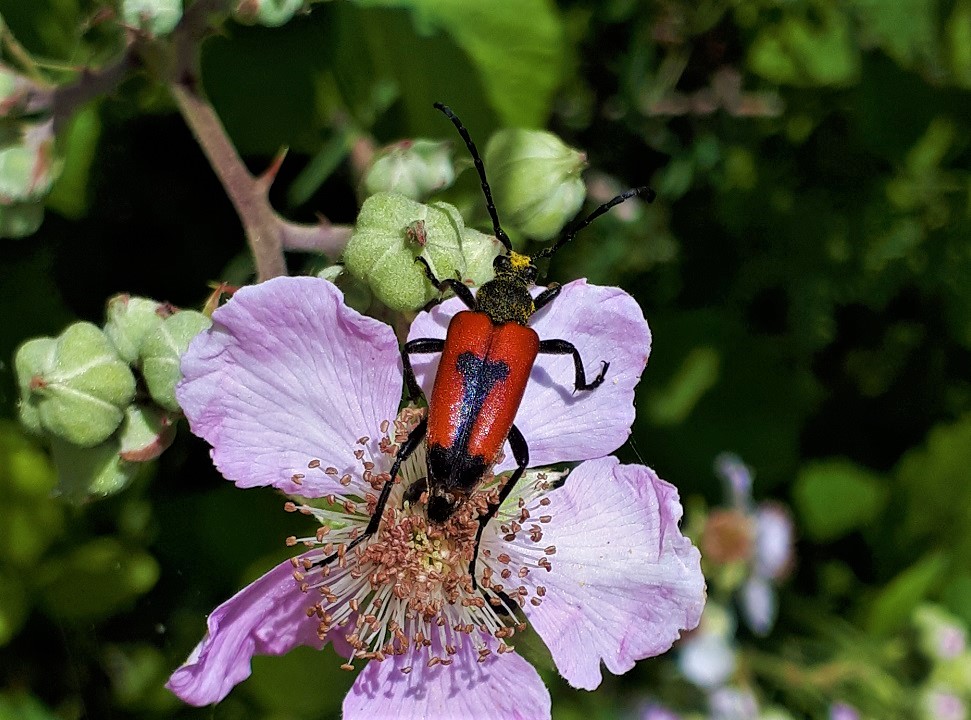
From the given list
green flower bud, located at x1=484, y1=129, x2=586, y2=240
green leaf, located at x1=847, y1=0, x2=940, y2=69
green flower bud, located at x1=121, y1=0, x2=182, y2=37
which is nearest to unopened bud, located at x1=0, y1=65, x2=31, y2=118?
green flower bud, located at x1=121, y1=0, x2=182, y2=37

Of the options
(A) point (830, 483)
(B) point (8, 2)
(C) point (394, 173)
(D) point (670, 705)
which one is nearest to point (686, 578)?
(C) point (394, 173)

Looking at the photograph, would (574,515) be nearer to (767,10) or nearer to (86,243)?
(86,243)

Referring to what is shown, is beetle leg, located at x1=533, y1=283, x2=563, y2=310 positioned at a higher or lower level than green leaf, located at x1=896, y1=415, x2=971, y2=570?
higher

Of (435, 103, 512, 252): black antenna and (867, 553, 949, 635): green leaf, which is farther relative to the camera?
(867, 553, 949, 635): green leaf

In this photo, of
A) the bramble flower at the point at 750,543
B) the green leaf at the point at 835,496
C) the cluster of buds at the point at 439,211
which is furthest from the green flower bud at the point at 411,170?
the green leaf at the point at 835,496

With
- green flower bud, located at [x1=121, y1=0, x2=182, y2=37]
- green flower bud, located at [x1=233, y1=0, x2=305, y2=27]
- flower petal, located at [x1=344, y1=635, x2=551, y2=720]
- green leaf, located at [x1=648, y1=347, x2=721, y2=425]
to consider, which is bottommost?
green leaf, located at [x1=648, y1=347, x2=721, y2=425]

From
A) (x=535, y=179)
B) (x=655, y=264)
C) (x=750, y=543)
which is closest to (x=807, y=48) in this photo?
(x=655, y=264)

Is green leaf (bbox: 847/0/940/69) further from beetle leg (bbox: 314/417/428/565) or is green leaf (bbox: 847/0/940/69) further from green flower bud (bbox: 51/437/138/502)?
green flower bud (bbox: 51/437/138/502)
